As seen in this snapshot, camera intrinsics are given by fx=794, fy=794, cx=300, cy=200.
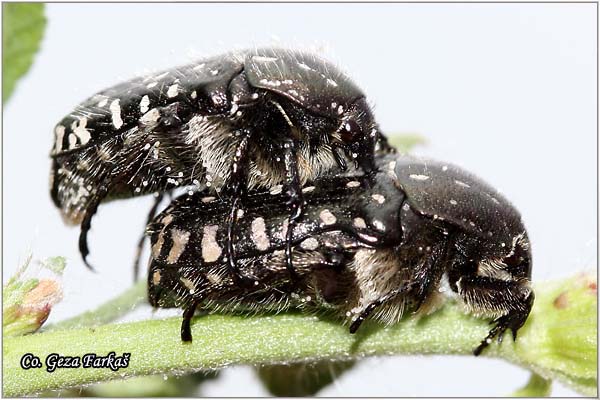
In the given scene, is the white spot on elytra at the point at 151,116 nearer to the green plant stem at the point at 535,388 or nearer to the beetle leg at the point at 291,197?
the beetle leg at the point at 291,197

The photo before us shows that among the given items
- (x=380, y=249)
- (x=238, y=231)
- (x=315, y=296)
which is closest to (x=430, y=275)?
(x=380, y=249)

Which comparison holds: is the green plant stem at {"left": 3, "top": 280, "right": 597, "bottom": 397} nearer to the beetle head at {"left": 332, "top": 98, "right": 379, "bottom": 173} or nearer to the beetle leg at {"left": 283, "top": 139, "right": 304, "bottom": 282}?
the beetle leg at {"left": 283, "top": 139, "right": 304, "bottom": 282}

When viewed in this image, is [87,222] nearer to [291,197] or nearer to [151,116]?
[151,116]

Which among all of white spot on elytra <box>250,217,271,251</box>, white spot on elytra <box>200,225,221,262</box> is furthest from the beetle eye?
white spot on elytra <box>200,225,221,262</box>

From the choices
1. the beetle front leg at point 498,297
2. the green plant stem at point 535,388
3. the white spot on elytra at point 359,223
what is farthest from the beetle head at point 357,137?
the green plant stem at point 535,388

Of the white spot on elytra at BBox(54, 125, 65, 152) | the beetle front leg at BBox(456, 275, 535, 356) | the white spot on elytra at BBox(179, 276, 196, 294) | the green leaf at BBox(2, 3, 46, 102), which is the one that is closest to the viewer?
the white spot on elytra at BBox(179, 276, 196, 294)

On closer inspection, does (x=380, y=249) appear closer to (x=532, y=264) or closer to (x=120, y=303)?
(x=532, y=264)
